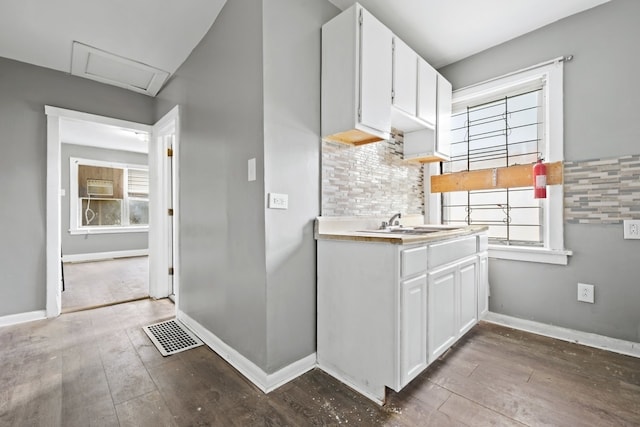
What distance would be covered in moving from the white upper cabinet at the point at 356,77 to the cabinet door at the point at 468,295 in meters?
1.19

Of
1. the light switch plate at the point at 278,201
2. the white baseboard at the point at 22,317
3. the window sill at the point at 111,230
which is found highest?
the light switch plate at the point at 278,201

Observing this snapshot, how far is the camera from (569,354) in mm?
2055

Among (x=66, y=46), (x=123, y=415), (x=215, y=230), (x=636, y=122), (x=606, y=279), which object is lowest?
(x=123, y=415)

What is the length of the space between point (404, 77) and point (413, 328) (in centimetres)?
179

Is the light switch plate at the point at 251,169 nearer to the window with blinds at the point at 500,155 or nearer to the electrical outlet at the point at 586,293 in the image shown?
the window with blinds at the point at 500,155

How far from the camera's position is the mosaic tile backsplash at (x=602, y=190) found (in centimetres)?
203

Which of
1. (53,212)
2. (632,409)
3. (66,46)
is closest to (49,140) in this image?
(53,212)

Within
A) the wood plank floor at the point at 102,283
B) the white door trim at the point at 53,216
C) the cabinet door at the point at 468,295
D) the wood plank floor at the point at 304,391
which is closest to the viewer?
the wood plank floor at the point at 304,391

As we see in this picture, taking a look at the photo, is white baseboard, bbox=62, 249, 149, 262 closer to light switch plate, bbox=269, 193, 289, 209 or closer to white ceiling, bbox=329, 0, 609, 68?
light switch plate, bbox=269, 193, 289, 209

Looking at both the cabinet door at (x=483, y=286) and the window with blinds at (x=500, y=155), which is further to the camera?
the window with blinds at (x=500, y=155)

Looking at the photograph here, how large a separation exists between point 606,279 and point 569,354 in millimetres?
627

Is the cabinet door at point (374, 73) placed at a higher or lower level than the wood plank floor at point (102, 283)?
higher

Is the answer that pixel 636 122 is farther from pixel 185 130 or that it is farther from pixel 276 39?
pixel 185 130

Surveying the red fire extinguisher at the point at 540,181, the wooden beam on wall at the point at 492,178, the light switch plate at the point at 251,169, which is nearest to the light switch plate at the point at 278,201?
the light switch plate at the point at 251,169
